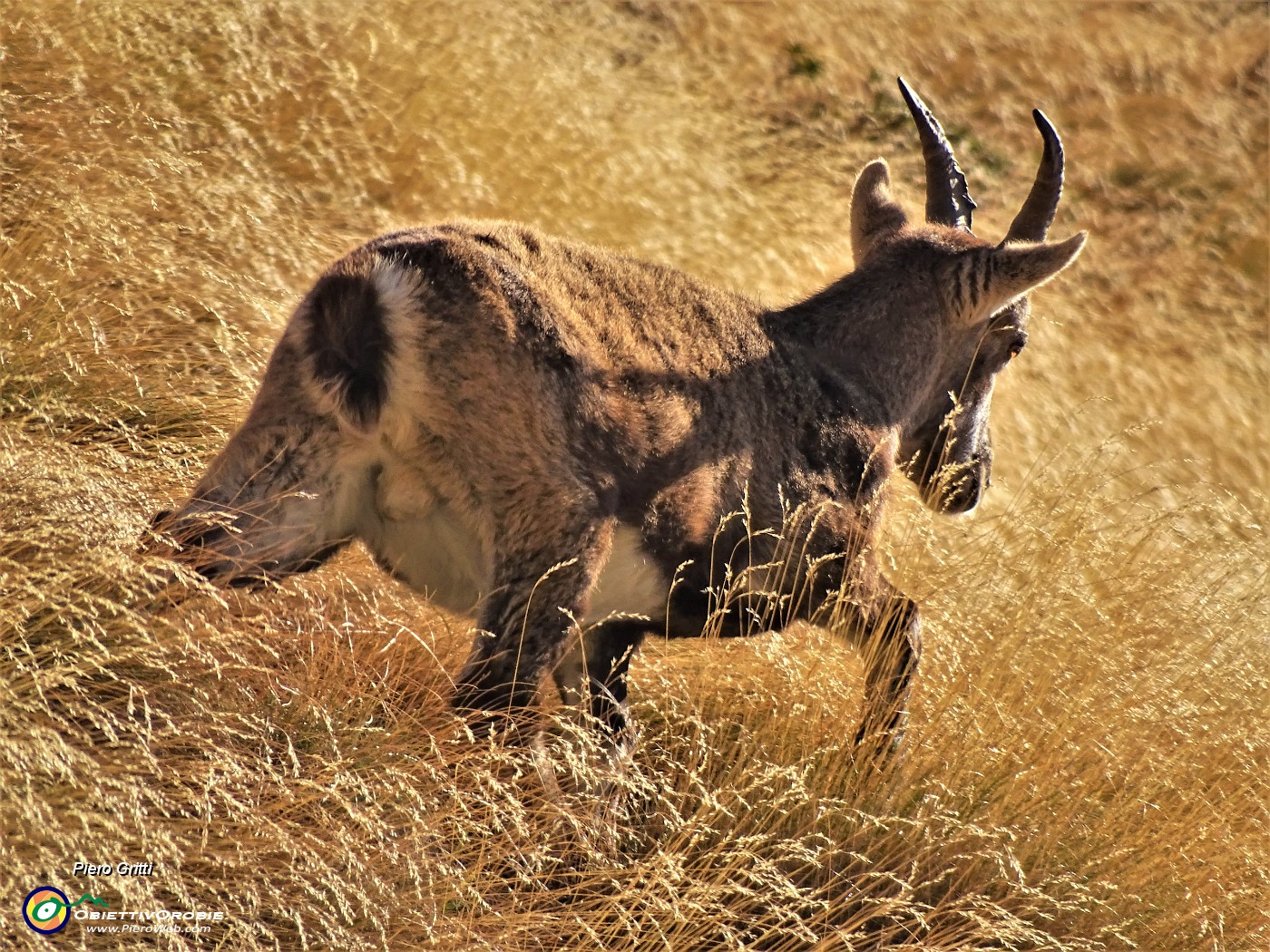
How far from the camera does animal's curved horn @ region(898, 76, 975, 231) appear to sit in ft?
21.4

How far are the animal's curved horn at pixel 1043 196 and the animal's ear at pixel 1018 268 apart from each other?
248 millimetres

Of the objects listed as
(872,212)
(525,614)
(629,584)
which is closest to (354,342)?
(525,614)

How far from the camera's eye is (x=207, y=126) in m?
8.41

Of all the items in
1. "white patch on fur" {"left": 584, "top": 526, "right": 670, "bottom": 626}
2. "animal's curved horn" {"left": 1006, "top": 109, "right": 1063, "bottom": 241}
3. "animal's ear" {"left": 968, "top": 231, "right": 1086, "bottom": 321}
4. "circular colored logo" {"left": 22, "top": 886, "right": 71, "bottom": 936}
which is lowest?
"circular colored logo" {"left": 22, "top": 886, "right": 71, "bottom": 936}

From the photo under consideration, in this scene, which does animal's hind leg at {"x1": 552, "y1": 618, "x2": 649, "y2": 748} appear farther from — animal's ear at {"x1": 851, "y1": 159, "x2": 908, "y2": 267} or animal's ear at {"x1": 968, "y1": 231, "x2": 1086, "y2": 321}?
animal's ear at {"x1": 851, "y1": 159, "x2": 908, "y2": 267}

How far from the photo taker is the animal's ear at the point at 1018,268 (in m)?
5.70

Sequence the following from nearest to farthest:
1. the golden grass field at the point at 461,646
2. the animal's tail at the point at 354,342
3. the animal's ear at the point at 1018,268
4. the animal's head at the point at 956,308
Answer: the golden grass field at the point at 461,646
the animal's tail at the point at 354,342
the animal's ear at the point at 1018,268
the animal's head at the point at 956,308

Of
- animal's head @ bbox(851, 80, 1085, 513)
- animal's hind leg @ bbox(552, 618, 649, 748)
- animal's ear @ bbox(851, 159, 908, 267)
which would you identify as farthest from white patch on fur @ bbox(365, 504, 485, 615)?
animal's ear @ bbox(851, 159, 908, 267)

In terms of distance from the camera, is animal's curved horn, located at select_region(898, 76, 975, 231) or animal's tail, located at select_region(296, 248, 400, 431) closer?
animal's tail, located at select_region(296, 248, 400, 431)

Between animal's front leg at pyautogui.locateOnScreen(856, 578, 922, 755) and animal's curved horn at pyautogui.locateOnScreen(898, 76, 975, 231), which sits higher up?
animal's curved horn at pyautogui.locateOnScreen(898, 76, 975, 231)

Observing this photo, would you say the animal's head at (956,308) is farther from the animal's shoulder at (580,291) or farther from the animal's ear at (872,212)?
the animal's shoulder at (580,291)

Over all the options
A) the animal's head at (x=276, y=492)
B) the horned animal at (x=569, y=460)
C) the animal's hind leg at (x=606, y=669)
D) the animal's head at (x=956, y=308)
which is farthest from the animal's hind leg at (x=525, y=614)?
the animal's head at (x=956, y=308)

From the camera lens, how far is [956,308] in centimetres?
609

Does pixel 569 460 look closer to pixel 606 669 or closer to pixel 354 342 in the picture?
pixel 354 342
